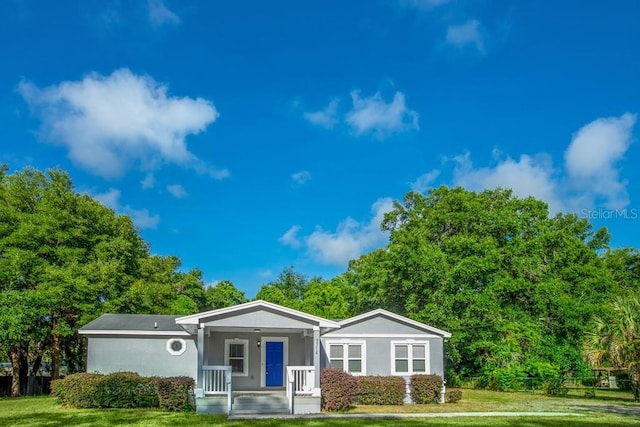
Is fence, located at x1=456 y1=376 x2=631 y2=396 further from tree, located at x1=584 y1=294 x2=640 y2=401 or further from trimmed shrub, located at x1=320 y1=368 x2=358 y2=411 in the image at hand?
trimmed shrub, located at x1=320 y1=368 x2=358 y2=411

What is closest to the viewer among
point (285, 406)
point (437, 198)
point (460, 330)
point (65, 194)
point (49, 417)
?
point (49, 417)

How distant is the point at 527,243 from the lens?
3572cm

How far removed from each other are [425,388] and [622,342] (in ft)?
25.7

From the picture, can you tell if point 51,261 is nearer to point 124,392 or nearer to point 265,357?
point 124,392

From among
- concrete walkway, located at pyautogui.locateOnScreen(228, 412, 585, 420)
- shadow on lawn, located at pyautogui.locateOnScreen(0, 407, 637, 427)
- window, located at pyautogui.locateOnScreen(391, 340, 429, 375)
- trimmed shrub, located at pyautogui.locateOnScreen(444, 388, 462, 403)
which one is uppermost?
window, located at pyautogui.locateOnScreen(391, 340, 429, 375)

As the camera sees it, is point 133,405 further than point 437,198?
No

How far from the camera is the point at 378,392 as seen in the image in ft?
67.9

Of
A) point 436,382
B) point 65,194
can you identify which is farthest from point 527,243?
point 65,194

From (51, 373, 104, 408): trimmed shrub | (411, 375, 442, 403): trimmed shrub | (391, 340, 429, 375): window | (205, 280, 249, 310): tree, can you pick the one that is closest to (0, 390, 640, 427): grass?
(51, 373, 104, 408): trimmed shrub

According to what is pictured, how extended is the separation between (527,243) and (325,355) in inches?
746

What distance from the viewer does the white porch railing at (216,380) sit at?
1798 cm

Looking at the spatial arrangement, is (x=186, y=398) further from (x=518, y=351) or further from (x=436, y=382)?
(x=518, y=351)

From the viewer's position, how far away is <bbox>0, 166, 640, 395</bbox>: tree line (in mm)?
26734

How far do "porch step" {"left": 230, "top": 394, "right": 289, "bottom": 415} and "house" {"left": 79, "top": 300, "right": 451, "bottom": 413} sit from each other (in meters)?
0.62
